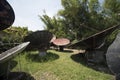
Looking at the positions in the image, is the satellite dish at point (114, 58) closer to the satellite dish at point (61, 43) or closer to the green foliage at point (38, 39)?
the green foliage at point (38, 39)

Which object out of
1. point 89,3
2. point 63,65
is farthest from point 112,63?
point 89,3

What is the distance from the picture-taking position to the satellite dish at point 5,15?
311 inches

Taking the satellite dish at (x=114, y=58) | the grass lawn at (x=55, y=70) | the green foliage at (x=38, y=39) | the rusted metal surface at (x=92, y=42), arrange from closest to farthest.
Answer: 1. the satellite dish at (x=114, y=58)
2. the grass lawn at (x=55, y=70)
3. the rusted metal surface at (x=92, y=42)
4. the green foliage at (x=38, y=39)

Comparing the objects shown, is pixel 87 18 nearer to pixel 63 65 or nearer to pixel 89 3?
pixel 89 3

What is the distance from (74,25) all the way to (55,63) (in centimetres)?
1510

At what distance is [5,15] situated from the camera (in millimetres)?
8031

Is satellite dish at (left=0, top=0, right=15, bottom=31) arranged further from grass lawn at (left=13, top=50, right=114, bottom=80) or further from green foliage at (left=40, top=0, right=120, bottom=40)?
green foliage at (left=40, top=0, right=120, bottom=40)

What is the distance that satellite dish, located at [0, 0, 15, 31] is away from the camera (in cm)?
789

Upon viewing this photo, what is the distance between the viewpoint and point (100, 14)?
76.3 ft

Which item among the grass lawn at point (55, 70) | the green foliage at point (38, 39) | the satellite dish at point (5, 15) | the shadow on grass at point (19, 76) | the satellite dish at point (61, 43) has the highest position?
the satellite dish at point (5, 15)

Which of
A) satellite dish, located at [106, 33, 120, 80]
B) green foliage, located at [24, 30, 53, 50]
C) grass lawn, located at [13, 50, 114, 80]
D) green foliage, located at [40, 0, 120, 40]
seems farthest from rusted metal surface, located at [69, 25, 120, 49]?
green foliage, located at [40, 0, 120, 40]

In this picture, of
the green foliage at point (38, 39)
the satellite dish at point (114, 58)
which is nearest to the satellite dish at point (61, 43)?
the green foliage at point (38, 39)

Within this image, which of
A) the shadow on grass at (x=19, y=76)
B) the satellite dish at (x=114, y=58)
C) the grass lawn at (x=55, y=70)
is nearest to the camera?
the satellite dish at (x=114, y=58)

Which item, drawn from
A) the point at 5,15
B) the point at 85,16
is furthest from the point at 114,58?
the point at 85,16
